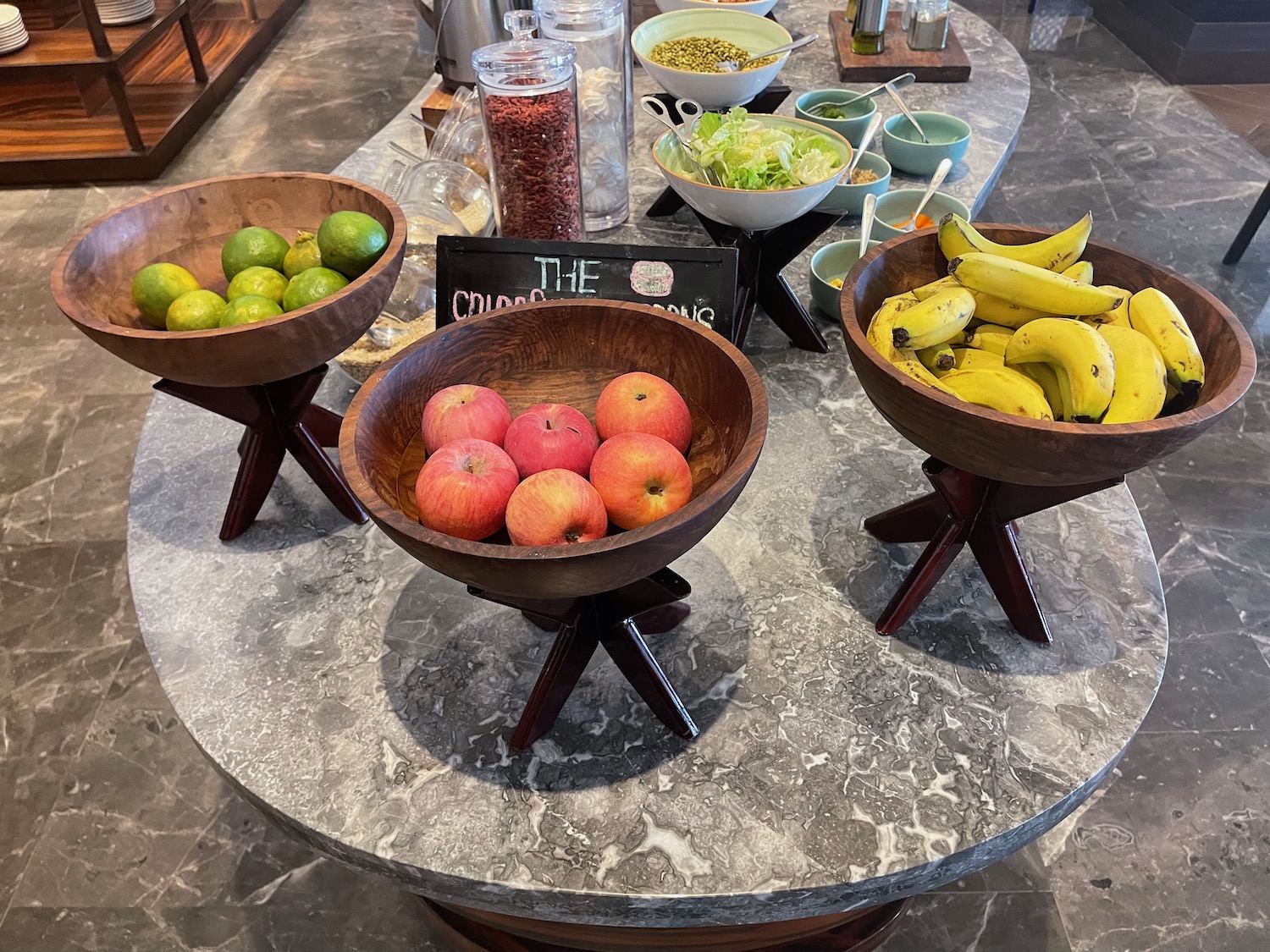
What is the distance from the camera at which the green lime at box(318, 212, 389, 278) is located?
958mm

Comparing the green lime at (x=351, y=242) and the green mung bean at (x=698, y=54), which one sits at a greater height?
the green lime at (x=351, y=242)

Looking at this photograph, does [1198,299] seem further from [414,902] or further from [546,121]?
[414,902]

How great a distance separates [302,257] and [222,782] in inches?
44.4

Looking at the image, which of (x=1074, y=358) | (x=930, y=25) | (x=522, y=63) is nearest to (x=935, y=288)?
(x=1074, y=358)

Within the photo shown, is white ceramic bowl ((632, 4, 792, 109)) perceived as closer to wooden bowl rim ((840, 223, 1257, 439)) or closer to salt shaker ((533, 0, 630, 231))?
salt shaker ((533, 0, 630, 231))

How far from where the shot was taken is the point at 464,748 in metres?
0.83

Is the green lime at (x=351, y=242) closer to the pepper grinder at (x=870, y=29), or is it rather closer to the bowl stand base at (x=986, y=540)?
the bowl stand base at (x=986, y=540)

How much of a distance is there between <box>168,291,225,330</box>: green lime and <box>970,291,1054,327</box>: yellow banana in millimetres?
805

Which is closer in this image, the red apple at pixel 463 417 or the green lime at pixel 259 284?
the red apple at pixel 463 417

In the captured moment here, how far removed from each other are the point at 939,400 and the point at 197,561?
33.8 inches

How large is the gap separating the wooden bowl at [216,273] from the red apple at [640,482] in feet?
1.22

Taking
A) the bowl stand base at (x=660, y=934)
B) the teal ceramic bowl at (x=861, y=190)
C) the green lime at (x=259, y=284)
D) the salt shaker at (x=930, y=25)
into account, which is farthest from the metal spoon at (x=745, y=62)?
the bowl stand base at (x=660, y=934)

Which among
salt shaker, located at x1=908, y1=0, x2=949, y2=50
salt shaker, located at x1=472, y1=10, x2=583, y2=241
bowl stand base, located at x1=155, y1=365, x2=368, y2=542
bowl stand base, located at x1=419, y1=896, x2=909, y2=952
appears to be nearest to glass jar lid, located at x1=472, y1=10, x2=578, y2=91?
salt shaker, located at x1=472, y1=10, x2=583, y2=241

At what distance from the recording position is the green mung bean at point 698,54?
1.62 m
